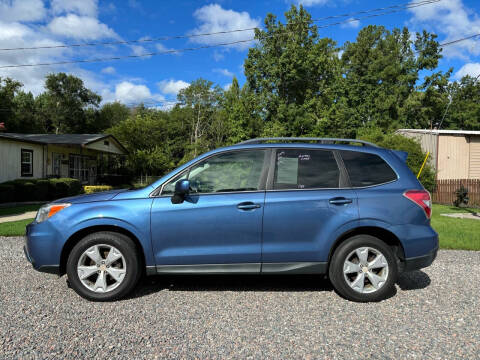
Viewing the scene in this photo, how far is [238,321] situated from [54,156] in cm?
2251

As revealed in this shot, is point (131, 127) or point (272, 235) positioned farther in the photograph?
point (131, 127)

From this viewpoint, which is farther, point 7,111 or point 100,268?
point 7,111

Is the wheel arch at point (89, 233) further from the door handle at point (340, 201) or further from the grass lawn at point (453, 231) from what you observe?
the grass lawn at point (453, 231)

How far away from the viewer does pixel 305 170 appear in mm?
3898

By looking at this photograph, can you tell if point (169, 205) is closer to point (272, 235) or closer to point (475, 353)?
point (272, 235)

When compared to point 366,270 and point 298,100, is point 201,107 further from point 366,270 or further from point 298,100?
point 366,270

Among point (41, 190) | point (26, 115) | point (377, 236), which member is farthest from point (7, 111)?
point (377, 236)

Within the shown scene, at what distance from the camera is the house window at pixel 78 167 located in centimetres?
2397

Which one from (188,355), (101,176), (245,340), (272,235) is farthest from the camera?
(101,176)

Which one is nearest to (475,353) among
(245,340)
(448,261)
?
(245,340)

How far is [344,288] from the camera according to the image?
3715 millimetres

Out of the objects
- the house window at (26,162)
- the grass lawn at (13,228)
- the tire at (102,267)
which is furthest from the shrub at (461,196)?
the house window at (26,162)

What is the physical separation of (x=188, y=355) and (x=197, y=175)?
1.95 metres

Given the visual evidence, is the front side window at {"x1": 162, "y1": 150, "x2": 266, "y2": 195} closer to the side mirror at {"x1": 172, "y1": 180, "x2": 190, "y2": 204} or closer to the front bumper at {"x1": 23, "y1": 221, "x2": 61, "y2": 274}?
the side mirror at {"x1": 172, "y1": 180, "x2": 190, "y2": 204}
